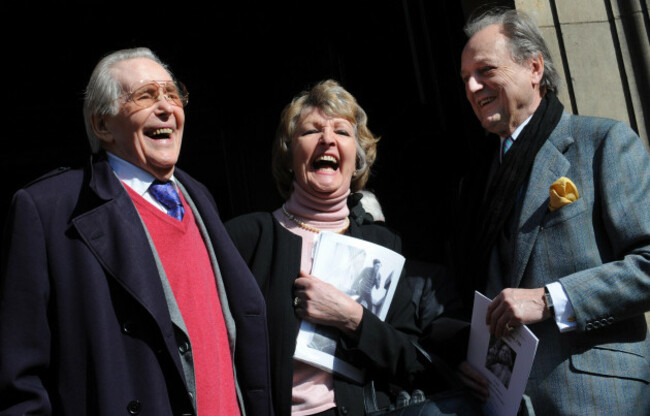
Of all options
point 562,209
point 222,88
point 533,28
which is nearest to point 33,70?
point 222,88

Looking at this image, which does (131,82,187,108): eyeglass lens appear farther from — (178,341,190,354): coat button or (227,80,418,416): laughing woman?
(178,341,190,354): coat button

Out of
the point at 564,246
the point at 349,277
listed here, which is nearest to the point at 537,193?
the point at 564,246

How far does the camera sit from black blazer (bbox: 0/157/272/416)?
7.04 ft

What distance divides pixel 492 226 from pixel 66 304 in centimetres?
162

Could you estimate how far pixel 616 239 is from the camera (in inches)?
103

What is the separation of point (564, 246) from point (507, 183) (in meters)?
0.34

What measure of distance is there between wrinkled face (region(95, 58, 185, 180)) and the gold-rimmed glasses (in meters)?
0.01

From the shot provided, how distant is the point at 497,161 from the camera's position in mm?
3109

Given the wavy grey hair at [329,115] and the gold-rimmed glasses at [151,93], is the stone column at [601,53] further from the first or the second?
the gold-rimmed glasses at [151,93]

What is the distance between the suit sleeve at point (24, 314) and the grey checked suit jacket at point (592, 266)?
1681 mm

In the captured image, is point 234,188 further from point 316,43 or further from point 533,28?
point 533,28

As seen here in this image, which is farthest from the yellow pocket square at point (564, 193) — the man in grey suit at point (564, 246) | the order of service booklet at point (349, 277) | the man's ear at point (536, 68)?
the order of service booklet at point (349, 277)

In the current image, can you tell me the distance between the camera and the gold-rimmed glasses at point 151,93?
8.52 feet

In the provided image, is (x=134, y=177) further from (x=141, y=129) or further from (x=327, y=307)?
(x=327, y=307)
